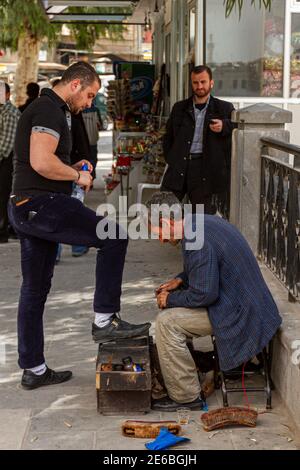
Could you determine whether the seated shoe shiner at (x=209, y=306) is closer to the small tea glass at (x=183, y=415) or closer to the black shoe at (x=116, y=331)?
the small tea glass at (x=183, y=415)

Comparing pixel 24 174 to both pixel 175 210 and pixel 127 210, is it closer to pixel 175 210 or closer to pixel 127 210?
pixel 175 210

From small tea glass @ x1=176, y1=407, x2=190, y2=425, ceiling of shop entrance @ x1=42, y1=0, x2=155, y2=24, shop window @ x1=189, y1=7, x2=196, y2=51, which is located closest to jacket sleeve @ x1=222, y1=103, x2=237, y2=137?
shop window @ x1=189, y1=7, x2=196, y2=51

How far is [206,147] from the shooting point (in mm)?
8625

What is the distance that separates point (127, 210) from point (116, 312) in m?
7.94

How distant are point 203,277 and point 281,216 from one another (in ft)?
3.88

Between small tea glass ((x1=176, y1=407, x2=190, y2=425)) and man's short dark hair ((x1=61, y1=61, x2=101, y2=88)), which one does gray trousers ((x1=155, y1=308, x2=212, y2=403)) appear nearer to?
small tea glass ((x1=176, y1=407, x2=190, y2=425))

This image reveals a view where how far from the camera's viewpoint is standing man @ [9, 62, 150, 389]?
18.4 ft

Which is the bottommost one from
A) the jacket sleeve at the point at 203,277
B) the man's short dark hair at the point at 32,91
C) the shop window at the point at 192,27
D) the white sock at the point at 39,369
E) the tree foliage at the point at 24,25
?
the white sock at the point at 39,369

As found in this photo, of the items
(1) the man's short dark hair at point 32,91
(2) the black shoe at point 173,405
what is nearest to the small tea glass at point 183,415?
(2) the black shoe at point 173,405

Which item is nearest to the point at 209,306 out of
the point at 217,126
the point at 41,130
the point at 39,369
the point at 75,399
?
the point at 75,399

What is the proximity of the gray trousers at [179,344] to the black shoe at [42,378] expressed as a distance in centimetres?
87

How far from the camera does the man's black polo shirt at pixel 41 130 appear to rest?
18.4ft

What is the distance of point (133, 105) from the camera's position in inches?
622

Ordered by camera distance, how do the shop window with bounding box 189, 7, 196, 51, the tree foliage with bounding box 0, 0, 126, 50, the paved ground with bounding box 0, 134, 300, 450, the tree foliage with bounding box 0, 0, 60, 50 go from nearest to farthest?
the paved ground with bounding box 0, 134, 300, 450
the shop window with bounding box 189, 7, 196, 51
the tree foliage with bounding box 0, 0, 60, 50
the tree foliage with bounding box 0, 0, 126, 50
